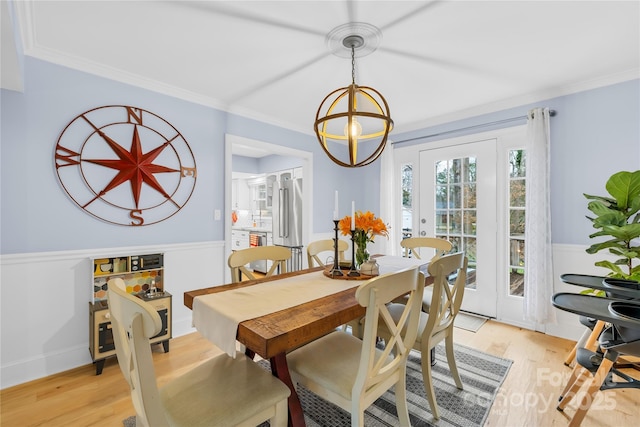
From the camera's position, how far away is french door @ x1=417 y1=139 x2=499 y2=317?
3242mm

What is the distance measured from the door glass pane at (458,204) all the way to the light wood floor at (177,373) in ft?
3.94

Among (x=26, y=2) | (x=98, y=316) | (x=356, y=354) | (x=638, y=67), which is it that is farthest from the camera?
(x=638, y=67)

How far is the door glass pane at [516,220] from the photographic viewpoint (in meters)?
3.07

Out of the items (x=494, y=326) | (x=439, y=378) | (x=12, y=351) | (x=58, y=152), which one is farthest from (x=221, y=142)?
(x=494, y=326)

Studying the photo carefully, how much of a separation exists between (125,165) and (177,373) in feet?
5.75

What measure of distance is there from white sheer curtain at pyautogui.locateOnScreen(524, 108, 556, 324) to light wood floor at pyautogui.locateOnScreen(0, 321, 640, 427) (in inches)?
15.6

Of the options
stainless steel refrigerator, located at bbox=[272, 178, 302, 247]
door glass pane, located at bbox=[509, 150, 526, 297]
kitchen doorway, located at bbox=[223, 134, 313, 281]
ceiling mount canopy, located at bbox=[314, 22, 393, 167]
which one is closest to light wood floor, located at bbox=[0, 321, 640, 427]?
door glass pane, located at bbox=[509, 150, 526, 297]

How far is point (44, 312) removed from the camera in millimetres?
2150

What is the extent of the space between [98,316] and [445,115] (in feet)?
13.1

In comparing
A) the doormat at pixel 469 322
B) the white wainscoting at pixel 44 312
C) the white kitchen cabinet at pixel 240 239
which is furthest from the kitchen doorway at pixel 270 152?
the white kitchen cabinet at pixel 240 239

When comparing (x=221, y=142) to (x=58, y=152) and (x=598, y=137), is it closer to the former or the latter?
(x=58, y=152)

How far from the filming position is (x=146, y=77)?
255cm

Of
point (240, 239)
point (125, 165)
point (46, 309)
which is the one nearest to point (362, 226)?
point (125, 165)

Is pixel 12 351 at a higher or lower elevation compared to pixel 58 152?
lower
